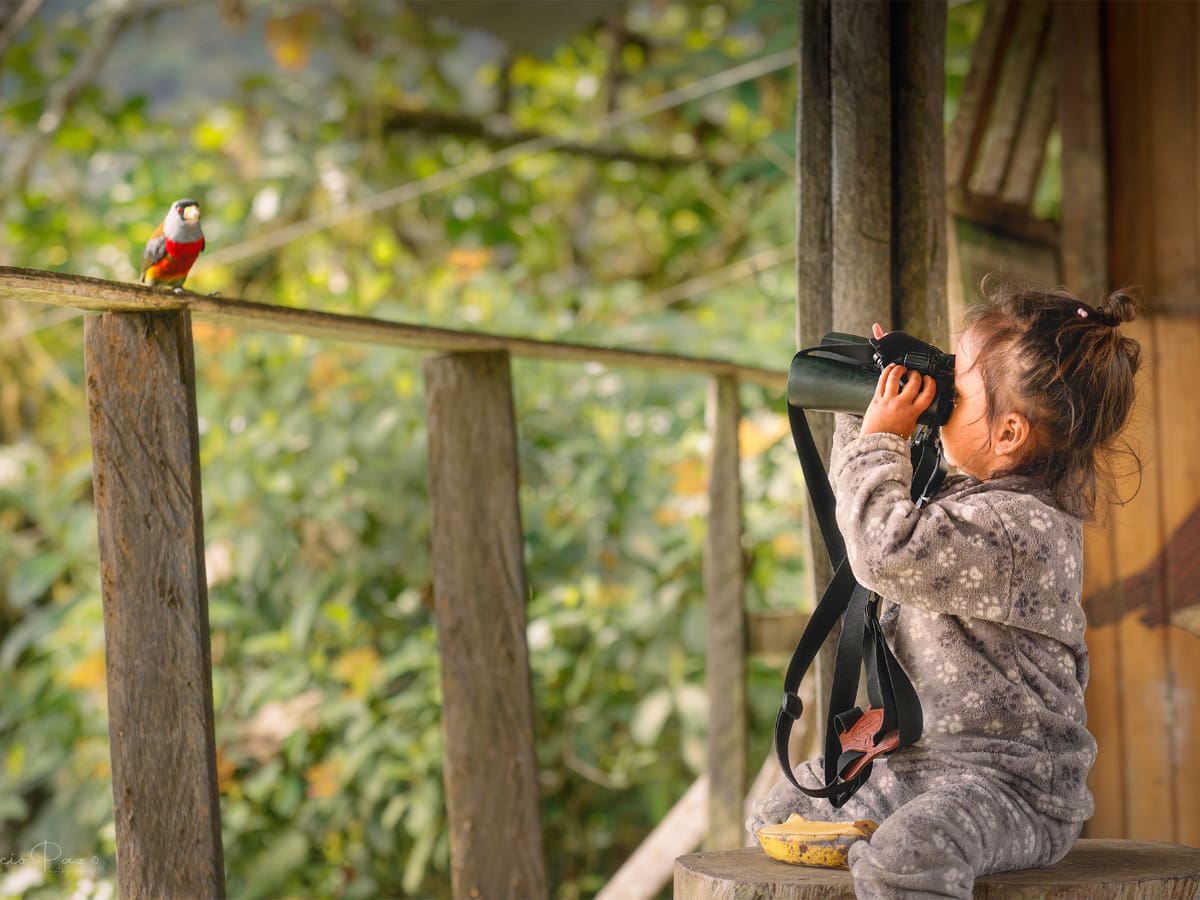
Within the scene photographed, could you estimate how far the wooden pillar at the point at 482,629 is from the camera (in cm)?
223

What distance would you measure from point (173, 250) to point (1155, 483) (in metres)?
1.97

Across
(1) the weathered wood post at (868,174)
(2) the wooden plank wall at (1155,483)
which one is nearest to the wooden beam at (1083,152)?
(2) the wooden plank wall at (1155,483)

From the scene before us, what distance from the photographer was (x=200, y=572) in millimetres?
1574

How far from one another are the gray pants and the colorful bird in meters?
1.02

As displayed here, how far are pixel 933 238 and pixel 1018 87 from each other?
1.16 meters

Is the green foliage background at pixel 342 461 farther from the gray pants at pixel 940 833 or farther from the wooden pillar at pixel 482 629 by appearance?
the gray pants at pixel 940 833

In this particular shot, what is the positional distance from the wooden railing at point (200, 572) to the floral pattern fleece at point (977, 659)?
0.79m

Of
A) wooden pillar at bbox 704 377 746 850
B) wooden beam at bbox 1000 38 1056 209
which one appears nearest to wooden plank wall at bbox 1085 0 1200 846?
wooden beam at bbox 1000 38 1056 209

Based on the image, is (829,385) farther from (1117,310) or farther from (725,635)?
(725,635)

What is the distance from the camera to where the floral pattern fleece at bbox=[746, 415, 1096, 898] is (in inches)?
53.9

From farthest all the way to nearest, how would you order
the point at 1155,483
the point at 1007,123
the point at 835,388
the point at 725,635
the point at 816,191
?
the point at 725,635
the point at 1007,123
the point at 1155,483
the point at 816,191
the point at 835,388

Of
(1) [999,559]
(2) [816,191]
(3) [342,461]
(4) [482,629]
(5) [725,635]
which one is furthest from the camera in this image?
(3) [342,461]

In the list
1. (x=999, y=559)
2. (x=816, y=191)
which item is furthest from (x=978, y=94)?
(x=999, y=559)

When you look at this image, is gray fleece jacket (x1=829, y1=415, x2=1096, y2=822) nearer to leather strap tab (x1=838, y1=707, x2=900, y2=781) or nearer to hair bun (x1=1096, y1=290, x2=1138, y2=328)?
leather strap tab (x1=838, y1=707, x2=900, y2=781)
